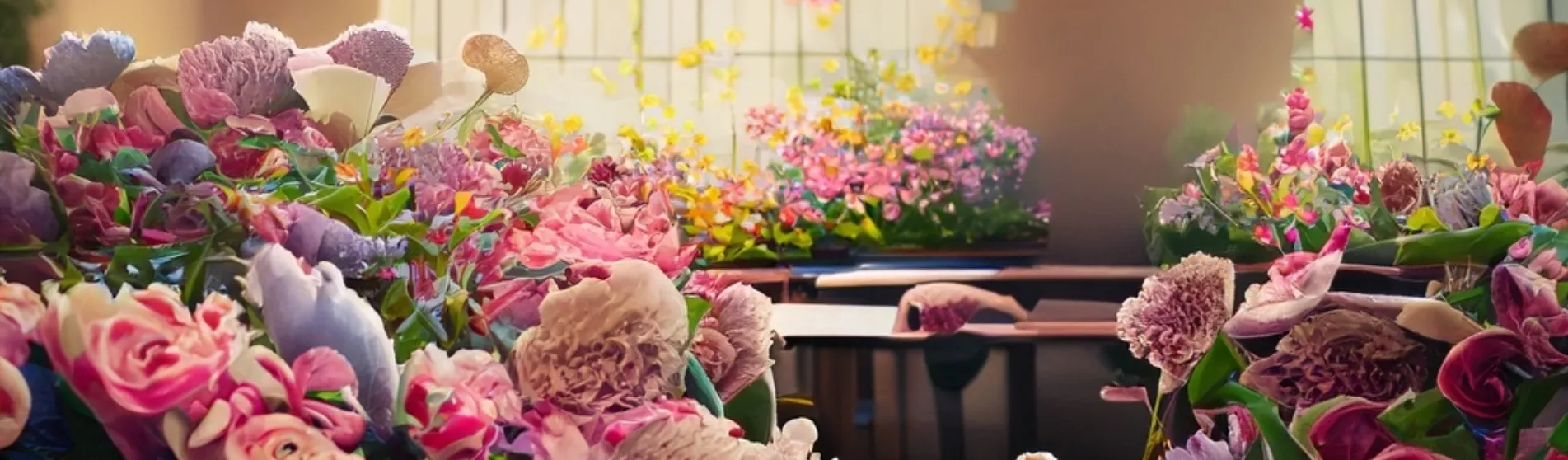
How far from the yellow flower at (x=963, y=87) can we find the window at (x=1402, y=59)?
0.30 m

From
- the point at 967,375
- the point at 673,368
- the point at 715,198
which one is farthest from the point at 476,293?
the point at 967,375

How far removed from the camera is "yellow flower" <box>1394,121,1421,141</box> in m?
0.97

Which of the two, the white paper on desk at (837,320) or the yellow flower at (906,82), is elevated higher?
the yellow flower at (906,82)

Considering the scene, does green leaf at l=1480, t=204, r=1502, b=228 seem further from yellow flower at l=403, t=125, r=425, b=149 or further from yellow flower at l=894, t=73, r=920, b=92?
yellow flower at l=894, t=73, r=920, b=92

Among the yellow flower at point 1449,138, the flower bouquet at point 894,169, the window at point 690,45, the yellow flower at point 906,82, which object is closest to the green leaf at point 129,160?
the window at point 690,45

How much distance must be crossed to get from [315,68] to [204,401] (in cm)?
17

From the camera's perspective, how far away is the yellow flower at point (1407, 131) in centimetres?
97

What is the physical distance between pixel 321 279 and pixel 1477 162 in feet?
2.39

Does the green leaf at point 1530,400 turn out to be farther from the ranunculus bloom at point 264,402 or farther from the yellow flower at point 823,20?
the yellow flower at point 823,20

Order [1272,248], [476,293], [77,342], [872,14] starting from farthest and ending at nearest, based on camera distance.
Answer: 1. [872,14]
2. [1272,248]
3. [476,293]
4. [77,342]

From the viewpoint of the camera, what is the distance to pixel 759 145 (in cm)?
102

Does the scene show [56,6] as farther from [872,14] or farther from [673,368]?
[872,14]

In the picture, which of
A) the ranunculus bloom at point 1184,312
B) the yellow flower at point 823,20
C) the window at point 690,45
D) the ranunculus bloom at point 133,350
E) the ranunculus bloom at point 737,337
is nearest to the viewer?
the ranunculus bloom at point 133,350

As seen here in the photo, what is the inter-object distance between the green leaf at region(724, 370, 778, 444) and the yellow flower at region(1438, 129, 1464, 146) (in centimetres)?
66
